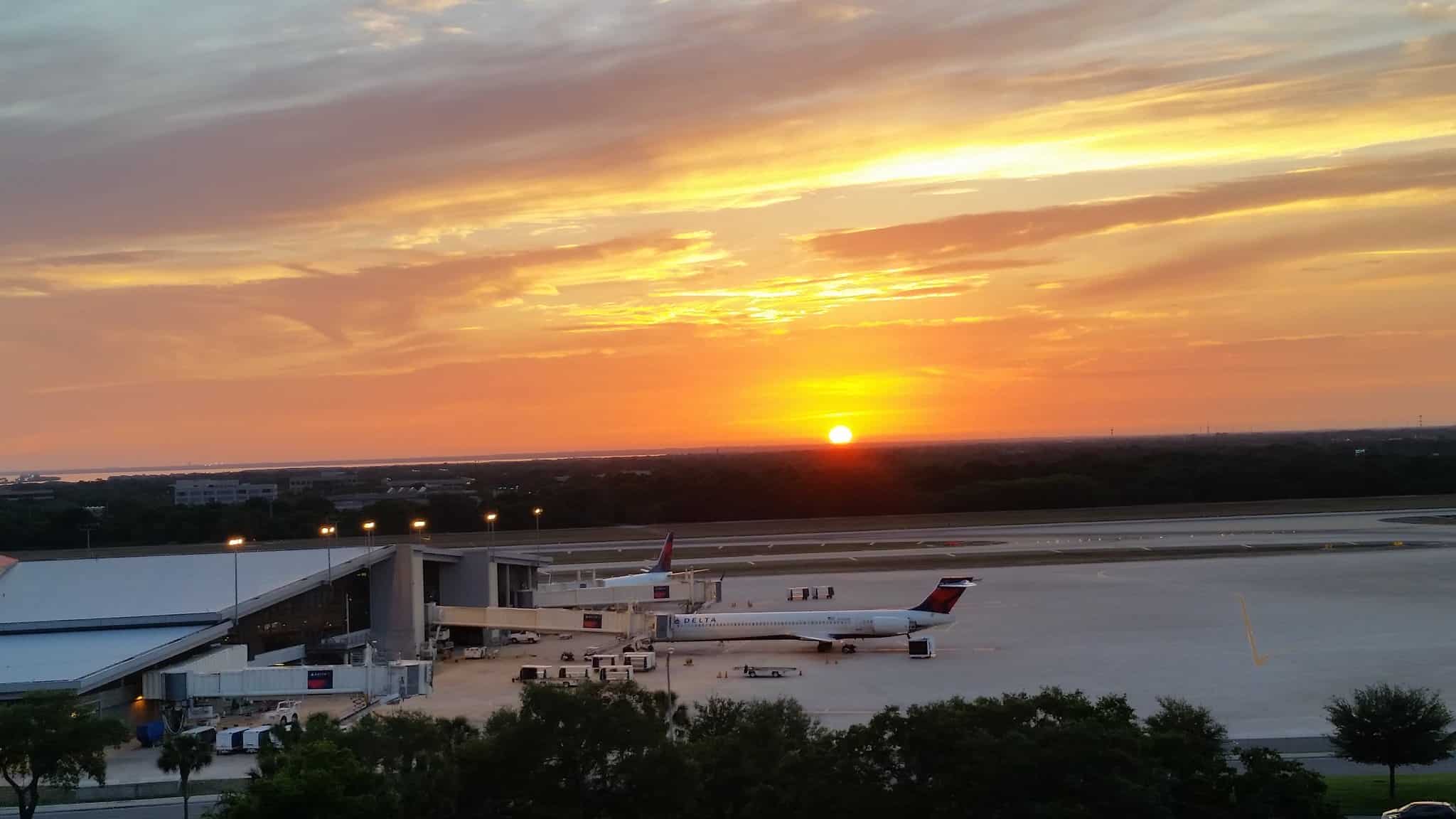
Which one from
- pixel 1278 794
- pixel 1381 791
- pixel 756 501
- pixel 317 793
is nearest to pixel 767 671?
pixel 1381 791

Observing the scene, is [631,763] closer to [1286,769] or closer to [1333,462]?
[1286,769]

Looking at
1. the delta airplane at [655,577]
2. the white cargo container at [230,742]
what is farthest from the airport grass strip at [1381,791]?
the delta airplane at [655,577]

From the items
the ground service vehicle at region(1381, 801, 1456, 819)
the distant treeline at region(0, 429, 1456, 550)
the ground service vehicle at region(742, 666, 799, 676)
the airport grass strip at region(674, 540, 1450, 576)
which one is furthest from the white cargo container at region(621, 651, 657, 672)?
the distant treeline at region(0, 429, 1456, 550)

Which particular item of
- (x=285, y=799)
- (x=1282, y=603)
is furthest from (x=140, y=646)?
(x=1282, y=603)

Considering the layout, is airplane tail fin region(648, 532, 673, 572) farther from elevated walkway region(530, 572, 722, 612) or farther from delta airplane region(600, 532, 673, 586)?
elevated walkway region(530, 572, 722, 612)

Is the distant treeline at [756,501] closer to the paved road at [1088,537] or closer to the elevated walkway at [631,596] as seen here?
the paved road at [1088,537]
